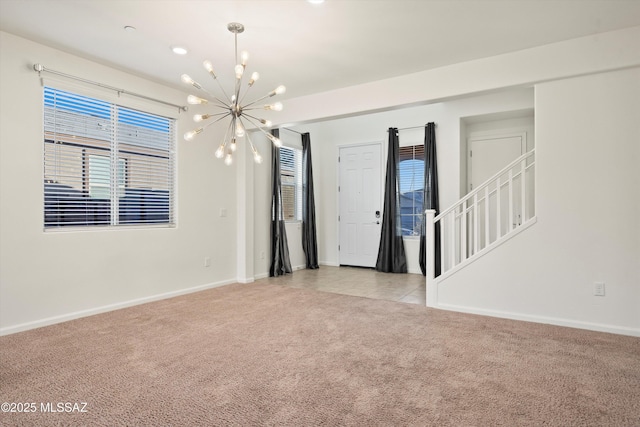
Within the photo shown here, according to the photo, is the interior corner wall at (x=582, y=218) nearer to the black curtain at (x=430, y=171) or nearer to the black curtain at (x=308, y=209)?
the black curtain at (x=430, y=171)

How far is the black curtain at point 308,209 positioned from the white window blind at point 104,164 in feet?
9.31

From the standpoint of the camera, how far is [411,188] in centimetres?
657

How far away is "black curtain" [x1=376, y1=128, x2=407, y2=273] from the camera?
21.4 ft

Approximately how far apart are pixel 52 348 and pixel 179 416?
68.3 inches

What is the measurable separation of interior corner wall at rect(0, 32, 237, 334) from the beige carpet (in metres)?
0.35

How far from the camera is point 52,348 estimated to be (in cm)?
296

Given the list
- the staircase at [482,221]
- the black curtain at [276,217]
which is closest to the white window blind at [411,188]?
the staircase at [482,221]

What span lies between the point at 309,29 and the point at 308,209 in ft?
13.7

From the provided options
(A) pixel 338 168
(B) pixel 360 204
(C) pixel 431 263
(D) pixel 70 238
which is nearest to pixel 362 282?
(C) pixel 431 263

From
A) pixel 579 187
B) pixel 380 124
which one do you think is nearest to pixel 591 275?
pixel 579 187

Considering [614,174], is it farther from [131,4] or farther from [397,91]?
[131,4]

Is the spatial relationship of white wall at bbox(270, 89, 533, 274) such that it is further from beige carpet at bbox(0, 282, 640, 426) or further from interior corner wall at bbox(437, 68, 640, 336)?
beige carpet at bbox(0, 282, 640, 426)

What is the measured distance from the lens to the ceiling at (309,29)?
2.83 meters

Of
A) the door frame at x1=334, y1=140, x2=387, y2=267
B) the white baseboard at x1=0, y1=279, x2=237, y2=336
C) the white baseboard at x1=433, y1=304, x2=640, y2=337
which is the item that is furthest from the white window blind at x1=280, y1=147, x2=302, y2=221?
the white baseboard at x1=433, y1=304, x2=640, y2=337
